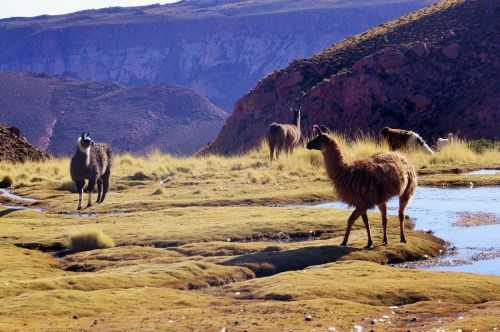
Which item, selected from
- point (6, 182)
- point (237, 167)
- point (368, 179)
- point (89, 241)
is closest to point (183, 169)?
point (237, 167)

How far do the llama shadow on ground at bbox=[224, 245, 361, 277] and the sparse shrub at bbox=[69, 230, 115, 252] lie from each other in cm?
326

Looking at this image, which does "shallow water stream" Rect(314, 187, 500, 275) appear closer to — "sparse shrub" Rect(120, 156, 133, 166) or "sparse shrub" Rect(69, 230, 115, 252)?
"sparse shrub" Rect(69, 230, 115, 252)

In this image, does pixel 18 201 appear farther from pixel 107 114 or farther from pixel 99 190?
pixel 107 114

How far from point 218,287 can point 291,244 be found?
130 inches

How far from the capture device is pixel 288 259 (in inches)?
568

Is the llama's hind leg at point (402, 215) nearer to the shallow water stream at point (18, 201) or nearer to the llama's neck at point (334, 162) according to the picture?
the llama's neck at point (334, 162)

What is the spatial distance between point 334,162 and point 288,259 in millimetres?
2592

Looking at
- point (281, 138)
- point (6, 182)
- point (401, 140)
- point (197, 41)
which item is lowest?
point (6, 182)

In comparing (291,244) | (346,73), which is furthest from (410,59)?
(291,244)

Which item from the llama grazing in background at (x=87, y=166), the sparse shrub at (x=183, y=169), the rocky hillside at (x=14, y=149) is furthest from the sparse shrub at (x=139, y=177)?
the rocky hillside at (x=14, y=149)

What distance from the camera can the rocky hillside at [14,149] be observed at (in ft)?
154

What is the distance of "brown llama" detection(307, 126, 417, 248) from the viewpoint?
15.8 metres

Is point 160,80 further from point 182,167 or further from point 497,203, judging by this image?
point 497,203

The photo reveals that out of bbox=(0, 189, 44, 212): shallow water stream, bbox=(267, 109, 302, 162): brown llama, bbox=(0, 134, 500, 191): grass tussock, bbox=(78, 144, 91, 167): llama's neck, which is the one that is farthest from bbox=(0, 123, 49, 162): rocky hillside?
bbox=(78, 144, 91, 167): llama's neck
